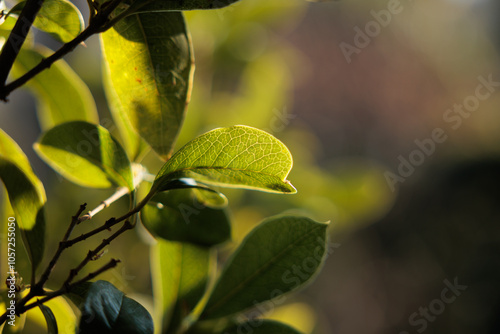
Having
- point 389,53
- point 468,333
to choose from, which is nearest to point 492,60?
point 389,53

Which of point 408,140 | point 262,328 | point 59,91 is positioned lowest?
point 408,140

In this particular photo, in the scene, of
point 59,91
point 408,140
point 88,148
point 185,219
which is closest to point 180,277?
point 185,219

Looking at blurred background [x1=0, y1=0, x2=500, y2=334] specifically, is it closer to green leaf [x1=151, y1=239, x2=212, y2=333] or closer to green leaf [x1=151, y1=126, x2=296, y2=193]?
green leaf [x1=151, y1=239, x2=212, y2=333]

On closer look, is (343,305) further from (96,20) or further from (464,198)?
(96,20)

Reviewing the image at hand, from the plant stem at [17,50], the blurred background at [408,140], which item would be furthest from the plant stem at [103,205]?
the blurred background at [408,140]

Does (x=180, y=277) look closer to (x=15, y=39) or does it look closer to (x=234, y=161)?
(x=234, y=161)

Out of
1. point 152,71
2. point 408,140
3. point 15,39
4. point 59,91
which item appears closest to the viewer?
point 15,39
